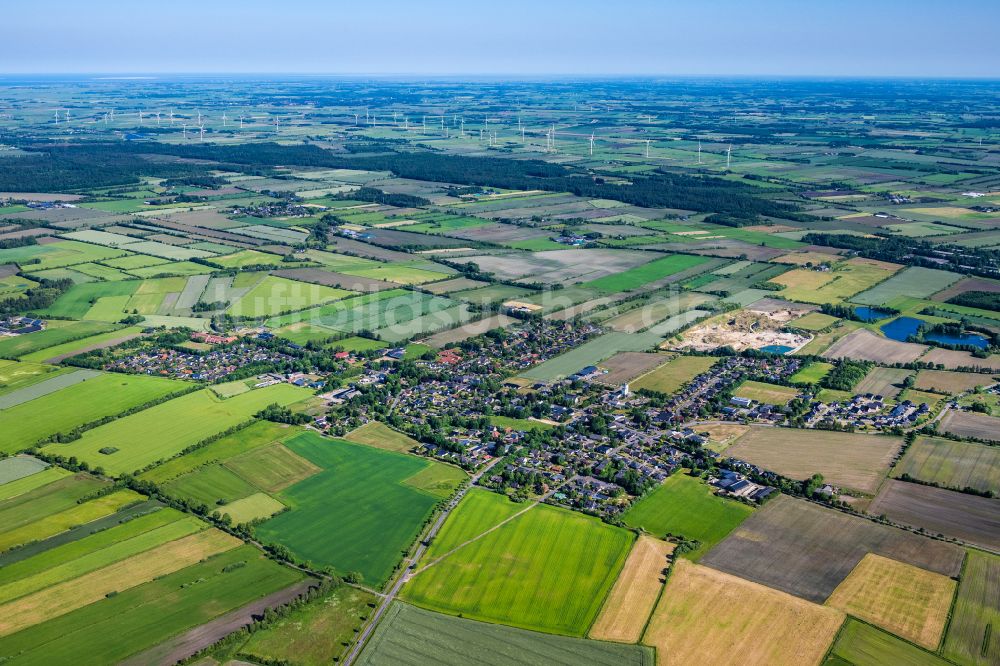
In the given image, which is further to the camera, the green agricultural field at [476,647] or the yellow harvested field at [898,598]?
the yellow harvested field at [898,598]

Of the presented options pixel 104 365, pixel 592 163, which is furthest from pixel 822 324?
pixel 592 163

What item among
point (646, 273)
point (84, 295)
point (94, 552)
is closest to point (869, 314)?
point (646, 273)

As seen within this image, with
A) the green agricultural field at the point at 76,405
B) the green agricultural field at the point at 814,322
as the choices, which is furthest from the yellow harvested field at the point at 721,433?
the green agricultural field at the point at 76,405

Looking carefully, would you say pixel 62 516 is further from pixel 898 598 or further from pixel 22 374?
pixel 898 598

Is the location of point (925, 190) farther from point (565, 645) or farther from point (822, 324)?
point (565, 645)

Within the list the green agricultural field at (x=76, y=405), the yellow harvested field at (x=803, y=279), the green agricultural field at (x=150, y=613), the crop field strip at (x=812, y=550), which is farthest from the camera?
the yellow harvested field at (x=803, y=279)

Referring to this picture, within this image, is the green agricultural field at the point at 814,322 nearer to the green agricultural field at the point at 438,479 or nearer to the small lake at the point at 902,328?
the small lake at the point at 902,328

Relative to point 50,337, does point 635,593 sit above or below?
below

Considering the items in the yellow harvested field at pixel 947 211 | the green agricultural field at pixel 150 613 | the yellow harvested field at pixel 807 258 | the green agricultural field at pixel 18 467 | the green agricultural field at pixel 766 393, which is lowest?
the green agricultural field at pixel 150 613
